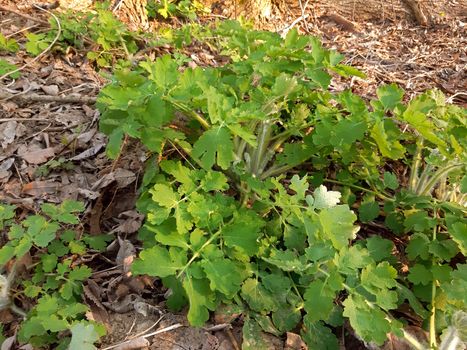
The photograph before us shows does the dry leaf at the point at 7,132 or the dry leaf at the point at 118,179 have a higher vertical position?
the dry leaf at the point at 7,132

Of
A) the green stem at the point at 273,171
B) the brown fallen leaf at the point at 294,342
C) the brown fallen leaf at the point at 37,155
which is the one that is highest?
the green stem at the point at 273,171

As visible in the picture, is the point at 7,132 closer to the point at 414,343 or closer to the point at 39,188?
the point at 39,188

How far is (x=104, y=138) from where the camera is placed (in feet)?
8.38

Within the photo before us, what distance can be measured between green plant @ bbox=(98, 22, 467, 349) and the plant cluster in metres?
0.30

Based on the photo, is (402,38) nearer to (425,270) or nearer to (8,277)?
(425,270)

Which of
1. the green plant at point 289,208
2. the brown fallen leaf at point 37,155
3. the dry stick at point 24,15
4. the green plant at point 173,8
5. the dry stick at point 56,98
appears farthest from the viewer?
the green plant at point 173,8

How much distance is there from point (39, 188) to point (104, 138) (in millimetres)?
462

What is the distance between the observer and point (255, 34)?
229 centimetres

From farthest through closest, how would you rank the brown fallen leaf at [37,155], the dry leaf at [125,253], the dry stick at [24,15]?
the dry stick at [24,15] < the brown fallen leaf at [37,155] < the dry leaf at [125,253]

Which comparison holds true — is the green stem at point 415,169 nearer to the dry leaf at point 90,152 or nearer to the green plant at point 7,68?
the dry leaf at point 90,152

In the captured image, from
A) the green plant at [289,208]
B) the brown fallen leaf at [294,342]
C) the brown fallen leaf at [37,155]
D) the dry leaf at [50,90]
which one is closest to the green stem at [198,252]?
the green plant at [289,208]

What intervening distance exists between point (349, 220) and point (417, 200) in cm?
43

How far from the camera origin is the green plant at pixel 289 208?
61.2 inches

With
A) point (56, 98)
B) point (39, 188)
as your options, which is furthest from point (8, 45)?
point (39, 188)
